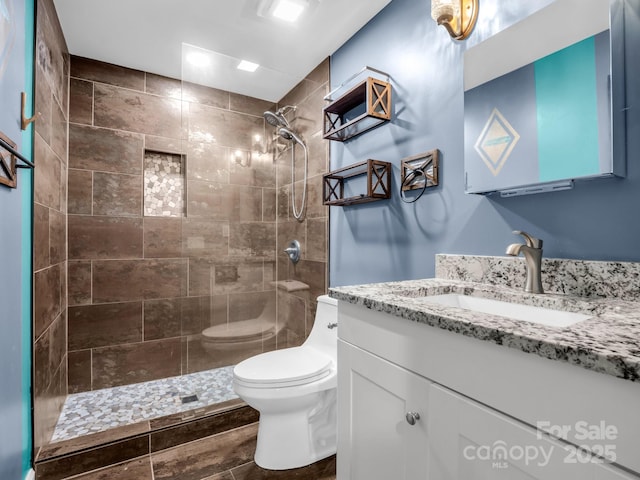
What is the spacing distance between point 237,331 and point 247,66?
188 centimetres

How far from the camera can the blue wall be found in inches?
37.3

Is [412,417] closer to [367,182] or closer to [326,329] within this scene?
[326,329]

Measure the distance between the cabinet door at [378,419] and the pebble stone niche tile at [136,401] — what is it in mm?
1269

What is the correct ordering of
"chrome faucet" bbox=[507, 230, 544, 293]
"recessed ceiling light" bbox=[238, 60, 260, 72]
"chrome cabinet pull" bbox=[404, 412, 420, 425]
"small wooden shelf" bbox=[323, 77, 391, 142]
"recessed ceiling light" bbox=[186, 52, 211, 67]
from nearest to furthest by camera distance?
"chrome cabinet pull" bbox=[404, 412, 420, 425], "chrome faucet" bbox=[507, 230, 544, 293], "small wooden shelf" bbox=[323, 77, 391, 142], "recessed ceiling light" bbox=[186, 52, 211, 67], "recessed ceiling light" bbox=[238, 60, 260, 72]

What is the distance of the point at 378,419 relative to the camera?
0.93 metres

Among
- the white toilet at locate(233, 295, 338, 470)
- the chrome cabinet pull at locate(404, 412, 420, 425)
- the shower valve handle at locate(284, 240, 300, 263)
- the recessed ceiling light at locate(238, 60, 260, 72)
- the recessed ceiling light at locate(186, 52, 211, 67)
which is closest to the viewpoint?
the chrome cabinet pull at locate(404, 412, 420, 425)

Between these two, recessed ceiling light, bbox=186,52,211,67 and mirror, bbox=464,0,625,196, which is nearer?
mirror, bbox=464,0,625,196

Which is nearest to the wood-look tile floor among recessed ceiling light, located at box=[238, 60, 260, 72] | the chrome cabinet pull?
the chrome cabinet pull

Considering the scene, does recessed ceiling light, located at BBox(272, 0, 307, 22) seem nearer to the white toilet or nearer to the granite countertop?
the granite countertop

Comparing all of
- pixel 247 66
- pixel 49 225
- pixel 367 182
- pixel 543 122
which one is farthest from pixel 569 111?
pixel 49 225

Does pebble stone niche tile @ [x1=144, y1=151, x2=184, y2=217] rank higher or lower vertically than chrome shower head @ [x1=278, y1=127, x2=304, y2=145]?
lower

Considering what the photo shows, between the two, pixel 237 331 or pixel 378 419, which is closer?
pixel 378 419

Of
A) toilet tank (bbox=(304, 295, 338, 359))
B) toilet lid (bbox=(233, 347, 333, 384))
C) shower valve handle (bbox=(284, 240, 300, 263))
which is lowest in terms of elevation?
toilet lid (bbox=(233, 347, 333, 384))

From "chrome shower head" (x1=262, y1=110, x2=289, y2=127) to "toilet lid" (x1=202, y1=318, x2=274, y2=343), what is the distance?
146cm
